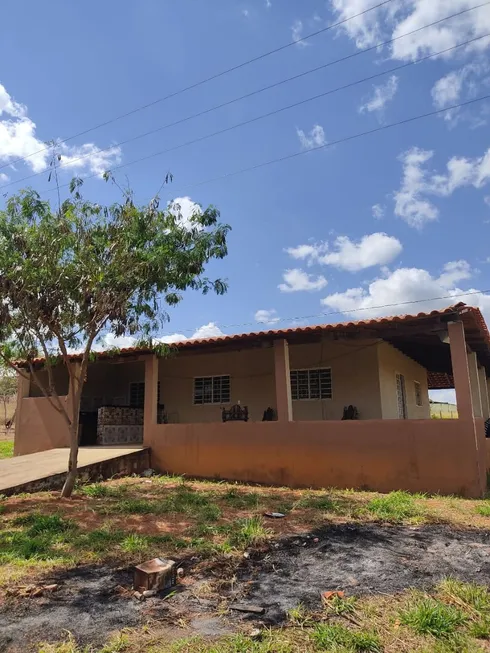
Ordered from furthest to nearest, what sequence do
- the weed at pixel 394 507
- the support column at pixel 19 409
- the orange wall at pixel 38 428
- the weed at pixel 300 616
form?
the support column at pixel 19 409, the orange wall at pixel 38 428, the weed at pixel 394 507, the weed at pixel 300 616

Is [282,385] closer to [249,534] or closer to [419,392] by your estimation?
[249,534]

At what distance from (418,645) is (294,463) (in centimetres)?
681

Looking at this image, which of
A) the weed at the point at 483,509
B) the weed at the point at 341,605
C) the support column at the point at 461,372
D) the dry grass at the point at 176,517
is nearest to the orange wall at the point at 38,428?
the dry grass at the point at 176,517

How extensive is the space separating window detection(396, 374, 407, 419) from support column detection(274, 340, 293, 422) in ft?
14.7

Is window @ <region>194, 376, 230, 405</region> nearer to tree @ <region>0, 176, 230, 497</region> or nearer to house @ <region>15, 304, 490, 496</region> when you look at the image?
house @ <region>15, 304, 490, 496</region>

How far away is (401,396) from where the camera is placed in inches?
548

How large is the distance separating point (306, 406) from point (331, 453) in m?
2.82

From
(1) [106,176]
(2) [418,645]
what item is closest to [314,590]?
(2) [418,645]

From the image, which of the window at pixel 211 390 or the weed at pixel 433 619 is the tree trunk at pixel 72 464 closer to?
the window at pixel 211 390

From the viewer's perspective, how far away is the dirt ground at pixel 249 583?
11.9 ft

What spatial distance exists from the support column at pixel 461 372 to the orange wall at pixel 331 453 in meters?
0.28

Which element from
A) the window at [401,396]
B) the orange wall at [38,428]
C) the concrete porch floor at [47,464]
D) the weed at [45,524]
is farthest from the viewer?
the window at [401,396]

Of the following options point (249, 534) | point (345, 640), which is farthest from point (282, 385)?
point (345, 640)

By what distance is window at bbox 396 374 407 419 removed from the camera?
1353cm
